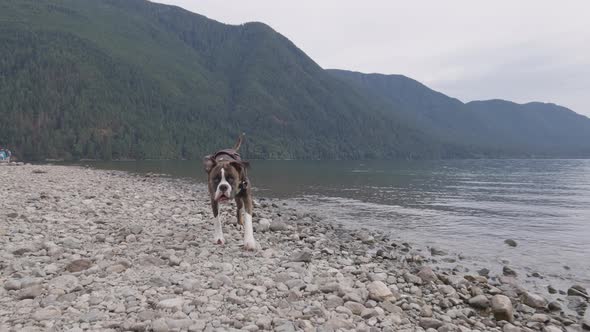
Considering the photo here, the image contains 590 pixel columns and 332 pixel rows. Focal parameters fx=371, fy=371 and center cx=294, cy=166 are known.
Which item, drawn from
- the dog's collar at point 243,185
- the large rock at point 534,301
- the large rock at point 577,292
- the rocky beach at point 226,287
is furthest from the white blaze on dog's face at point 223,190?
the large rock at point 577,292

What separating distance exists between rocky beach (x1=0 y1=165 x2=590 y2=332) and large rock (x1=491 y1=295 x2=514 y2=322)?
0.7 inches

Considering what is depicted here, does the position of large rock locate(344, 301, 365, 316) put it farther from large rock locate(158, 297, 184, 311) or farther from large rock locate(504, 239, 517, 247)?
large rock locate(504, 239, 517, 247)

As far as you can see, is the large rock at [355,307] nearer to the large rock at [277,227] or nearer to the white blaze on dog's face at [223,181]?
the white blaze on dog's face at [223,181]

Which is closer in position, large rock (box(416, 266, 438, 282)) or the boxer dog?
the boxer dog

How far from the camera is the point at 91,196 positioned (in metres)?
15.7

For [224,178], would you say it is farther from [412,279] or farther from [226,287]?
[412,279]

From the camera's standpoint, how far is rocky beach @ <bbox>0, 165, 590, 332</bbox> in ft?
16.5

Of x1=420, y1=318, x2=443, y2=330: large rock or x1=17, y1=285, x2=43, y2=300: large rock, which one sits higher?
x1=17, y1=285, x2=43, y2=300: large rock

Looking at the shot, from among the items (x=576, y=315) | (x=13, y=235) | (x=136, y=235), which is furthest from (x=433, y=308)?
(x=13, y=235)

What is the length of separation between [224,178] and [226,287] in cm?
244

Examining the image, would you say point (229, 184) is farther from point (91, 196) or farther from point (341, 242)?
point (91, 196)

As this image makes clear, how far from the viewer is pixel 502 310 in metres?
6.71

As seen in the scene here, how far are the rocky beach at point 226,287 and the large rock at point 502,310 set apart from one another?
0.7 inches

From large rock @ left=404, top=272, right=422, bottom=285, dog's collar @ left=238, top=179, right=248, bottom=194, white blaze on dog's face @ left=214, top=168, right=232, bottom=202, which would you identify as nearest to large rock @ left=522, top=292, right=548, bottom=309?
large rock @ left=404, top=272, right=422, bottom=285
